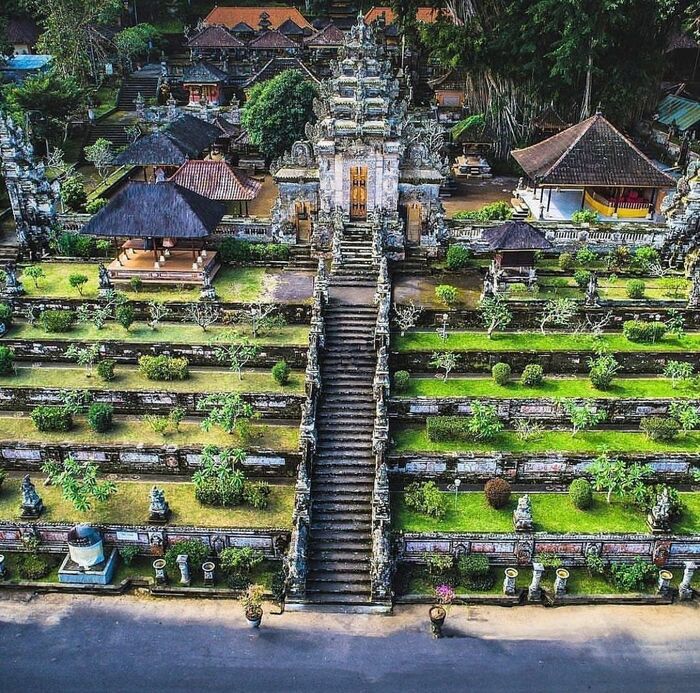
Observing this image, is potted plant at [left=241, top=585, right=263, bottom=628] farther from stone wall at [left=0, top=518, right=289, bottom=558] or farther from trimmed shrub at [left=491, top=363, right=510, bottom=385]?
trimmed shrub at [left=491, top=363, right=510, bottom=385]

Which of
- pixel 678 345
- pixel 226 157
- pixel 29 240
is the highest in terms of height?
pixel 226 157

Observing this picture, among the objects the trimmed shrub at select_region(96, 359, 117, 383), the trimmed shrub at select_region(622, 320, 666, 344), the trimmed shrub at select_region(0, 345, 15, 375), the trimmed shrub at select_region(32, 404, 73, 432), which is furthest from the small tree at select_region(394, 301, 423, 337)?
the trimmed shrub at select_region(0, 345, 15, 375)

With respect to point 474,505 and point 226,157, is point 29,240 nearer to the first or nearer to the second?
point 226,157

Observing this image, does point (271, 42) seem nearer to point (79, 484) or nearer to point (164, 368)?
point (164, 368)

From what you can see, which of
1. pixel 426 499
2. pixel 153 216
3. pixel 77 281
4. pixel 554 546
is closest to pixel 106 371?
pixel 77 281

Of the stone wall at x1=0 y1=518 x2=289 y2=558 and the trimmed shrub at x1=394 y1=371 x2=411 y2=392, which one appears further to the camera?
the trimmed shrub at x1=394 y1=371 x2=411 y2=392

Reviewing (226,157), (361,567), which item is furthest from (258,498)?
(226,157)
